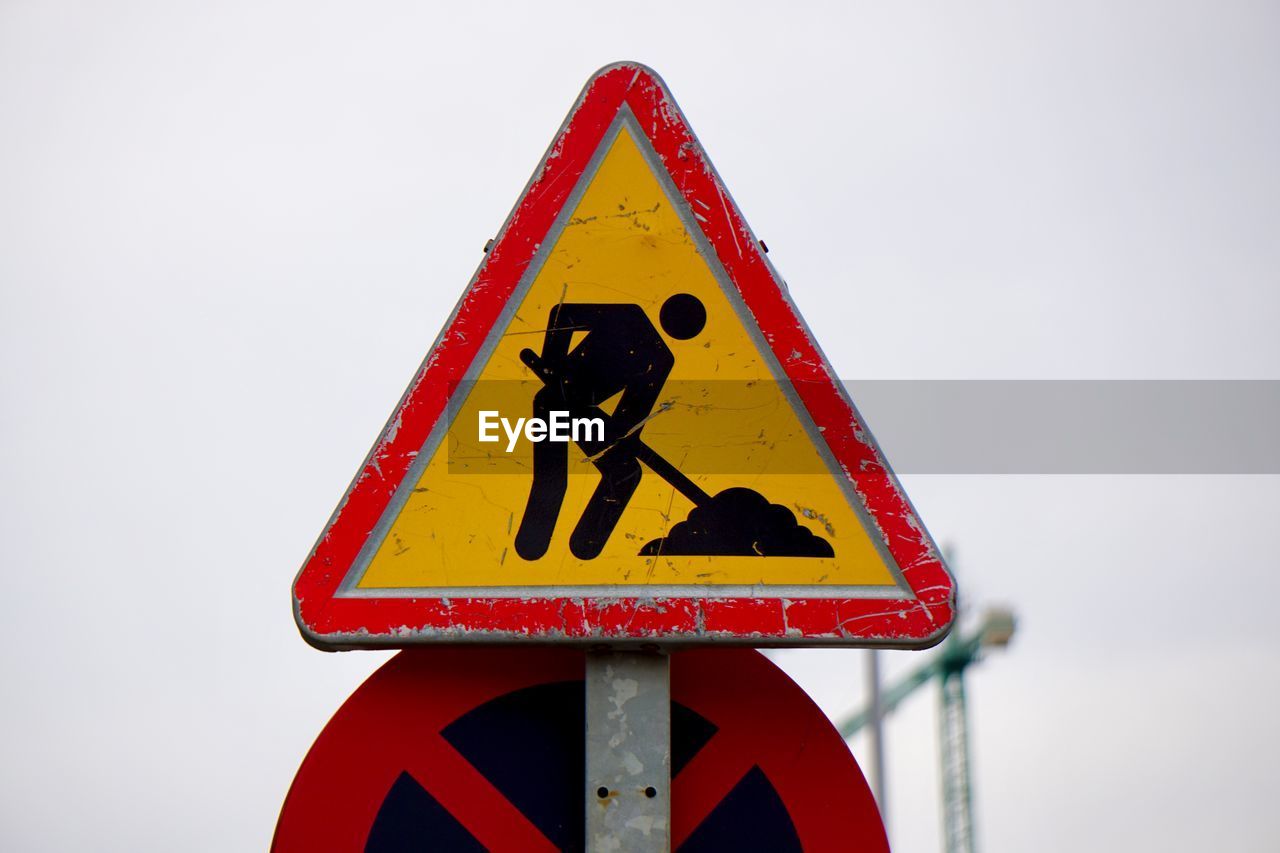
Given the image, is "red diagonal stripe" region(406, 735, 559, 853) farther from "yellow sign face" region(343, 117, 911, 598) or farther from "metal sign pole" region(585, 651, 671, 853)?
"yellow sign face" region(343, 117, 911, 598)

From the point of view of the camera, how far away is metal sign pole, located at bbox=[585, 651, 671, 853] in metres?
1.88

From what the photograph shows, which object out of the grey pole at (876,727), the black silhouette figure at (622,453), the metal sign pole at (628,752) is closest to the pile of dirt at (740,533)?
the black silhouette figure at (622,453)

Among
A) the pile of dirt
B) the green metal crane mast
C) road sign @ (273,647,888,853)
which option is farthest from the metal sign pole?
the green metal crane mast

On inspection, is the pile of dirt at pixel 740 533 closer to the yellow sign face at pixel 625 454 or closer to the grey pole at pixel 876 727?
the yellow sign face at pixel 625 454

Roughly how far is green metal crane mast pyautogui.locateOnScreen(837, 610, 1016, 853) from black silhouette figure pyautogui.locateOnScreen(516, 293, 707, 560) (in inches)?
1152

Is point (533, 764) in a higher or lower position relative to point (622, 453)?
lower

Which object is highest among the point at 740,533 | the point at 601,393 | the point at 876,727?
the point at 876,727

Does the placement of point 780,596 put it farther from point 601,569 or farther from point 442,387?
point 442,387

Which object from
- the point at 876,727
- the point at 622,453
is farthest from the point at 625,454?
the point at 876,727

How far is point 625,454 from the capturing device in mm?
1992

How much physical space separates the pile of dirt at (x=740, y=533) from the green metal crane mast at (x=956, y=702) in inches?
1153

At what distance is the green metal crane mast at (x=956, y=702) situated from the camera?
30797 millimetres

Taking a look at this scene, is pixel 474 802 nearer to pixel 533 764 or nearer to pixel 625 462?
pixel 533 764

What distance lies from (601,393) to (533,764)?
18.2 inches
